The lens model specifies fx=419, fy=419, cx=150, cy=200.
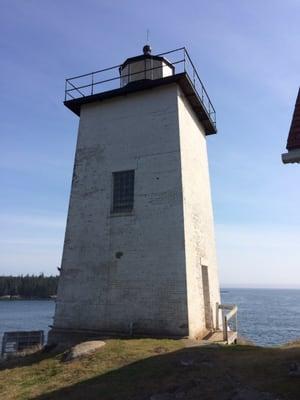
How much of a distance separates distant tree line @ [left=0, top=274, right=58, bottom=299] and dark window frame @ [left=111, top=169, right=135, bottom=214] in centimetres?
10482

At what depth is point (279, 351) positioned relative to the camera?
1026cm

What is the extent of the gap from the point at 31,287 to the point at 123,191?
109962 millimetres

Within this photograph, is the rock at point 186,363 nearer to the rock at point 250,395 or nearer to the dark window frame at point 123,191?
the rock at point 250,395

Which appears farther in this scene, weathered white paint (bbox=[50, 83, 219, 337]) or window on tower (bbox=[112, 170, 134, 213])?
window on tower (bbox=[112, 170, 134, 213])

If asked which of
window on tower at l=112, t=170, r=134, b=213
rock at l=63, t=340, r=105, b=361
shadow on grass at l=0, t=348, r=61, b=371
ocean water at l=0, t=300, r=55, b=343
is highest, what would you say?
window on tower at l=112, t=170, r=134, b=213

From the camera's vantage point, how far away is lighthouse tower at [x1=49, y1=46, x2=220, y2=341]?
44.0 ft

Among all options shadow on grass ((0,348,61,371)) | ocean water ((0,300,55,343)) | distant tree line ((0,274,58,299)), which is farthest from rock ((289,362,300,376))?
distant tree line ((0,274,58,299))

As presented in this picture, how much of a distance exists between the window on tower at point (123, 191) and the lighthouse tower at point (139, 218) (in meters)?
0.04

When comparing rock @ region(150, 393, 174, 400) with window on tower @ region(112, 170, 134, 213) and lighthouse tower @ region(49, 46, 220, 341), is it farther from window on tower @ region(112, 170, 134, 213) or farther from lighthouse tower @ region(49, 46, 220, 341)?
window on tower @ region(112, 170, 134, 213)

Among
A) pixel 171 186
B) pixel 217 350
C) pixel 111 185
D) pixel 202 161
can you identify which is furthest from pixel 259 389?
pixel 202 161

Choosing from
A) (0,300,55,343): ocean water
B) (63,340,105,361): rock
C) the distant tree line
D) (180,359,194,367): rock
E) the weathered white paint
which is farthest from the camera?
the distant tree line

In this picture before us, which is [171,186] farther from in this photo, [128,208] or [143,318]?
[143,318]

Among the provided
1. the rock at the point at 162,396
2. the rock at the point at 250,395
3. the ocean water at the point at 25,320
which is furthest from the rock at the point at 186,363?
the ocean water at the point at 25,320

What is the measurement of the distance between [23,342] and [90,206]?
5915 millimetres
